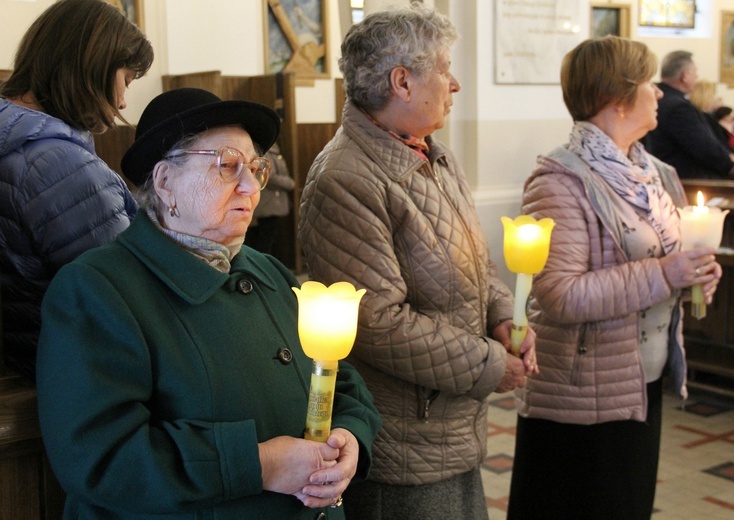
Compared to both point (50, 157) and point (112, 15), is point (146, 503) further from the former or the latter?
point (112, 15)

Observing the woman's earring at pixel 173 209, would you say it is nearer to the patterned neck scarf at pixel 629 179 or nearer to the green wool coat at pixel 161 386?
the green wool coat at pixel 161 386

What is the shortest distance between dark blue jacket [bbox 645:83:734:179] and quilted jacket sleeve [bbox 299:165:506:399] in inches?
163

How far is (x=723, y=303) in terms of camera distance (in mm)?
5074

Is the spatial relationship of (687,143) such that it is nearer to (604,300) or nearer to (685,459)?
(685,459)

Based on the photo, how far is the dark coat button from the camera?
161cm

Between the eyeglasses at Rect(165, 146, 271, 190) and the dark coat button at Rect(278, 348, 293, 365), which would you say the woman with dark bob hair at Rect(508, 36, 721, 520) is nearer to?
the dark coat button at Rect(278, 348, 293, 365)

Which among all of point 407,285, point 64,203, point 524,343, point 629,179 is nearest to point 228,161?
point 64,203

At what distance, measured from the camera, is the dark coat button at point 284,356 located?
161cm

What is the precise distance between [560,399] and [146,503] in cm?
156

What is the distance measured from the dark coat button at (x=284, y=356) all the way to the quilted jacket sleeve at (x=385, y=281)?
45 cm

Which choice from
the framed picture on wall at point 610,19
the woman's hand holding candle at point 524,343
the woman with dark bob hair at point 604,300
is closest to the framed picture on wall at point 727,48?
the framed picture on wall at point 610,19

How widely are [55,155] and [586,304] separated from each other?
5.03 feet

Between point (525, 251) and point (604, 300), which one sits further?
point (604, 300)

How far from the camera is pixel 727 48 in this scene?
459 inches
